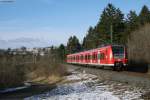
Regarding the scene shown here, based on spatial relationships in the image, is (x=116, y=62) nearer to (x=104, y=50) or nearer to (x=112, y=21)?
(x=104, y=50)

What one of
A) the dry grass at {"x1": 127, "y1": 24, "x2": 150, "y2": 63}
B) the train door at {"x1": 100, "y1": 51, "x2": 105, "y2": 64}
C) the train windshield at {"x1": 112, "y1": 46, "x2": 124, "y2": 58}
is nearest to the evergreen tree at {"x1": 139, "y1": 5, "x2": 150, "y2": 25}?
the dry grass at {"x1": 127, "y1": 24, "x2": 150, "y2": 63}

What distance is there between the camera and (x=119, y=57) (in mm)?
41625

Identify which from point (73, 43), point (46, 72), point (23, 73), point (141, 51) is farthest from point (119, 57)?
point (73, 43)

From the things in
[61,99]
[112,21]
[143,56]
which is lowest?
[61,99]

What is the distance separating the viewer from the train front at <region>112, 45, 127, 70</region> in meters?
41.1

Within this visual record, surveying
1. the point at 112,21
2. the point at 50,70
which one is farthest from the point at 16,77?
the point at 112,21

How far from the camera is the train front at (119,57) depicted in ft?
135

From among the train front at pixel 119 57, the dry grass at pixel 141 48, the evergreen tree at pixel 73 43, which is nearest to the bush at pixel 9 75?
the train front at pixel 119 57

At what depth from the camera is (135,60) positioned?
5022 cm

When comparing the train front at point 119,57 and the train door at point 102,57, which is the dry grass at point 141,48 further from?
the train door at point 102,57

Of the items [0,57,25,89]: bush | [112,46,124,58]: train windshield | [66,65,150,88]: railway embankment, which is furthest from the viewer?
[112,46,124,58]: train windshield

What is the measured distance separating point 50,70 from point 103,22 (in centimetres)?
5066

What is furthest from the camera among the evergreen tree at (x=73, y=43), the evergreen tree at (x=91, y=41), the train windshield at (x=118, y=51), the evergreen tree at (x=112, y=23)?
the evergreen tree at (x=73, y=43)

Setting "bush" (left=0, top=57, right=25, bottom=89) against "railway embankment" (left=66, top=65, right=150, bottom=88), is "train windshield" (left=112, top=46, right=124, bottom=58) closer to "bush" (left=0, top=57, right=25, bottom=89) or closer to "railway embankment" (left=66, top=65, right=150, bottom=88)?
"railway embankment" (left=66, top=65, right=150, bottom=88)
